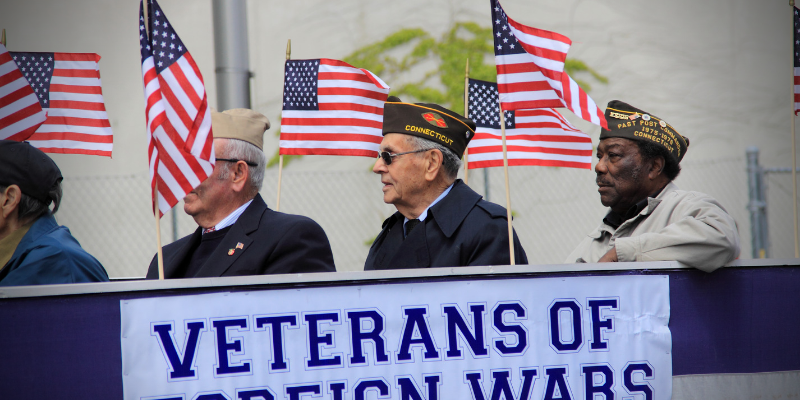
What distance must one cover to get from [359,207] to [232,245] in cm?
594

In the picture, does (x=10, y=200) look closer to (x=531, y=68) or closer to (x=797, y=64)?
(x=531, y=68)

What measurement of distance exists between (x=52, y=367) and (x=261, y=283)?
725 millimetres

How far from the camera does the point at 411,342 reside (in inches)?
108

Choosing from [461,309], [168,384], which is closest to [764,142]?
[461,309]

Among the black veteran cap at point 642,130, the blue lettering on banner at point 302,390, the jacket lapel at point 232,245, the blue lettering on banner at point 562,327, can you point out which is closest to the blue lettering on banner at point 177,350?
the blue lettering on banner at point 302,390

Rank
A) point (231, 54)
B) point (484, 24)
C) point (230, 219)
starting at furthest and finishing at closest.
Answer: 1. point (484, 24)
2. point (231, 54)
3. point (230, 219)

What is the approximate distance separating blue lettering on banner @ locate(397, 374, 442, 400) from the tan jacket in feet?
3.43

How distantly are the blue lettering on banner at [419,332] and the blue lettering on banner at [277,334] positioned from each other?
41cm

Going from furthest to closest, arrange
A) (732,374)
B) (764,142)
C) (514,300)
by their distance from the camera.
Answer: (764,142)
(732,374)
(514,300)

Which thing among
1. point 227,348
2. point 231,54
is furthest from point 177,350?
point 231,54

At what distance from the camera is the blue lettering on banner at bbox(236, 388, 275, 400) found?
2.59 meters

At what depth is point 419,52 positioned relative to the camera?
10.3 m

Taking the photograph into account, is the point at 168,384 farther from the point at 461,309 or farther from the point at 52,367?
the point at 461,309

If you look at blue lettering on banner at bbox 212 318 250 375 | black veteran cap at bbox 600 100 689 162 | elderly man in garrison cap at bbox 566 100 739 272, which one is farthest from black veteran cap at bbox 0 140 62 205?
black veteran cap at bbox 600 100 689 162
